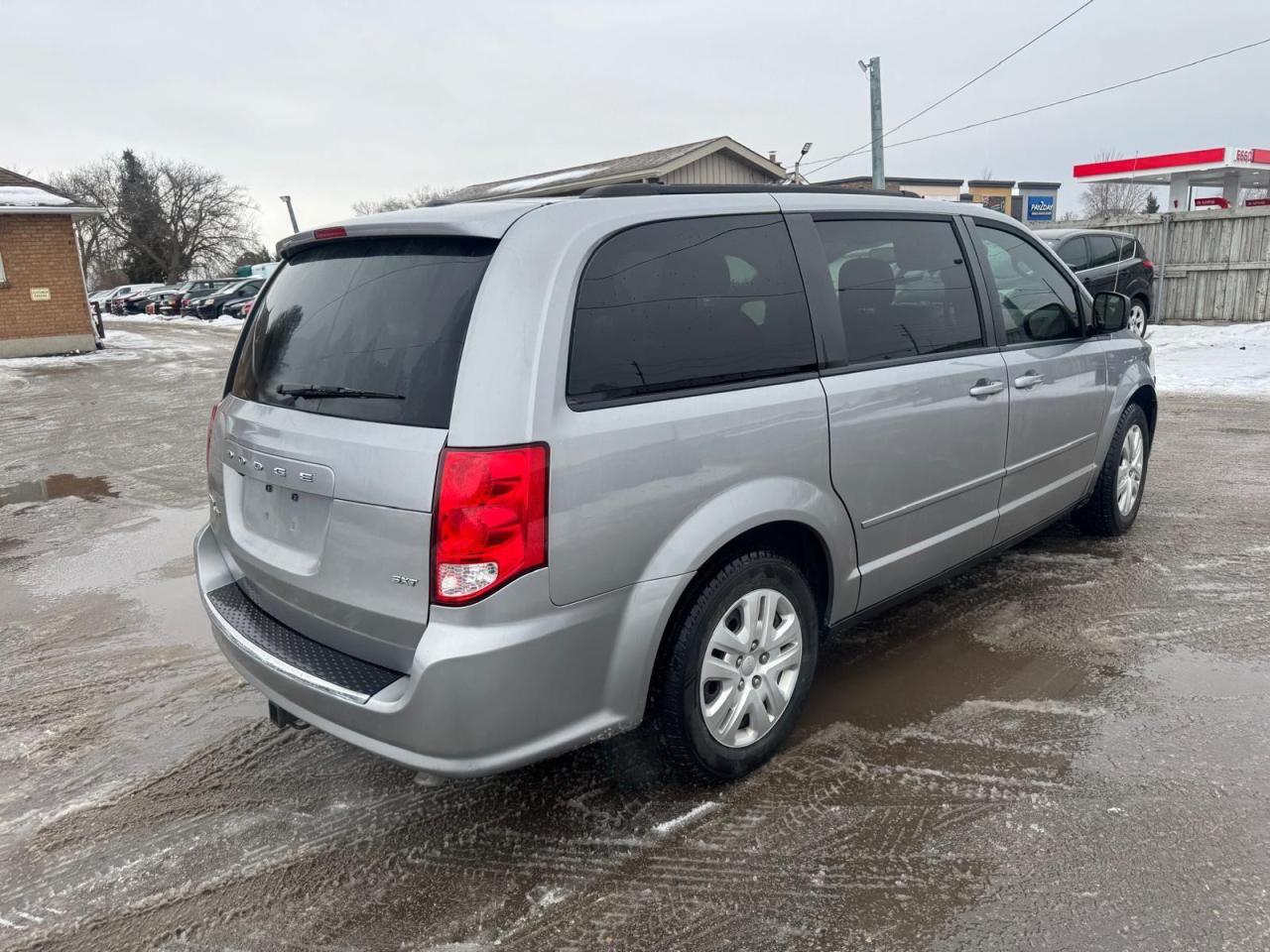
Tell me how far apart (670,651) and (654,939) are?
2.45 feet

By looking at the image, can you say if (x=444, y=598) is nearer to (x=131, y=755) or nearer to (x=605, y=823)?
(x=605, y=823)

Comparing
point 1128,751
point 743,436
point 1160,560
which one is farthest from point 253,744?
point 1160,560

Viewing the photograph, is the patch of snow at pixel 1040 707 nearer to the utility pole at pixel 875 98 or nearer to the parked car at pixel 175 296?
the utility pole at pixel 875 98

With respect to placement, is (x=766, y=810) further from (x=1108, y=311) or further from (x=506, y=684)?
(x=1108, y=311)

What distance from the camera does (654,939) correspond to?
225cm

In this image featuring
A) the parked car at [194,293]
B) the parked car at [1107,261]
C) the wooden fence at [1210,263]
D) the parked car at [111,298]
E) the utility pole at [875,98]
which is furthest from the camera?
the parked car at [111,298]

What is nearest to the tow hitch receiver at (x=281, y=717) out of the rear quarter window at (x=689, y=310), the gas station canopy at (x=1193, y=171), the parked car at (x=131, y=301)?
the rear quarter window at (x=689, y=310)

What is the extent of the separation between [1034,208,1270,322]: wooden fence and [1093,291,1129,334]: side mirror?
13836 millimetres

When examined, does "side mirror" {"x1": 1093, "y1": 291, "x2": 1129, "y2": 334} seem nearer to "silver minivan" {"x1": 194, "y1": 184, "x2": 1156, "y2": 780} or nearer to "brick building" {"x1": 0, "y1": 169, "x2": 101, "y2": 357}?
"silver minivan" {"x1": 194, "y1": 184, "x2": 1156, "y2": 780}

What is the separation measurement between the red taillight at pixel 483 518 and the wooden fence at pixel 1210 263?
17465mm

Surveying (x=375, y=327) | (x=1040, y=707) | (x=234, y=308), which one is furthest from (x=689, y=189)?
(x=234, y=308)

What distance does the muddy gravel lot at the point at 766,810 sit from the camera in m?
2.32

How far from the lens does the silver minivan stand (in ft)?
7.33

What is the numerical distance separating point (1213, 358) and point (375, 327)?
13586mm
